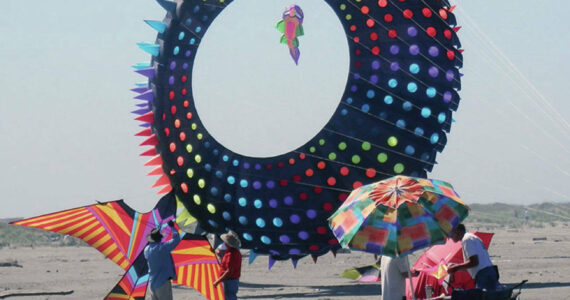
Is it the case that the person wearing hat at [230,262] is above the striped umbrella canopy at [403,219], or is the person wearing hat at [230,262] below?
below

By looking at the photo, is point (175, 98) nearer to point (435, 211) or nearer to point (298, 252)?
point (298, 252)

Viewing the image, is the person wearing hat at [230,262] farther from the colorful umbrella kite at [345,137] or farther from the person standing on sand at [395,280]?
the person standing on sand at [395,280]

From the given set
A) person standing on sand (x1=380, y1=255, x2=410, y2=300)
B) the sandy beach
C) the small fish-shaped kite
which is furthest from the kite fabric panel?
the sandy beach

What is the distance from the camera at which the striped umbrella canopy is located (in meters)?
7.47

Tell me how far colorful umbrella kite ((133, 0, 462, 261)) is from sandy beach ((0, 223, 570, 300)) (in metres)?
3.47

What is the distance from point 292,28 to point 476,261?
3311 millimetres

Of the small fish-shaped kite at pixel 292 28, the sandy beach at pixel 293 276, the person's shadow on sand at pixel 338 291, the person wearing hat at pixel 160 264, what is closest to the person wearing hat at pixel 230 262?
the person wearing hat at pixel 160 264

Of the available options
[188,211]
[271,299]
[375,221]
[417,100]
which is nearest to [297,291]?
[271,299]

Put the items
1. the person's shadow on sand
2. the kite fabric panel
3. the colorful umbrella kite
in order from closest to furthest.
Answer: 1. the colorful umbrella kite
2. the kite fabric panel
3. the person's shadow on sand

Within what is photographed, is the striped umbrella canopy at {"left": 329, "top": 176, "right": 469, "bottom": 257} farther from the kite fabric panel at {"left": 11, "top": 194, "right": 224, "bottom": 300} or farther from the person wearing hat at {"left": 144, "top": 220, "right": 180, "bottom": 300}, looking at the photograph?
the kite fabric panel at {"left": 11, "top": 194, "right": 224, "bottom": 300}

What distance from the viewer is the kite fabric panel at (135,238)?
34.2 feet

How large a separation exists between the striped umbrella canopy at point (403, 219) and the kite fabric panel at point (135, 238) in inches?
122

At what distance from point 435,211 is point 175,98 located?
3602 mm

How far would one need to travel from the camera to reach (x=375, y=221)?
755cm
